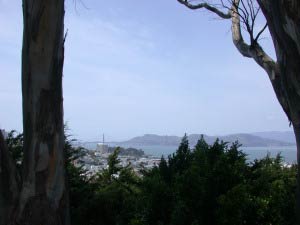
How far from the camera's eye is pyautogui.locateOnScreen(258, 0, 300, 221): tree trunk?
13.7 ft

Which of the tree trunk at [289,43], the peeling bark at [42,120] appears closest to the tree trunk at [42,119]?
the peeling bark at [42,120]

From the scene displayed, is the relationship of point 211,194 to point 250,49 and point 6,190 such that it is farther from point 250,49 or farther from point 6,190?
point 250,49

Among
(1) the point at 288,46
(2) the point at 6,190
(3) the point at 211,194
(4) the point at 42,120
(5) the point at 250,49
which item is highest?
(5) the point at 250,49

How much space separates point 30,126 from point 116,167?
227 inches

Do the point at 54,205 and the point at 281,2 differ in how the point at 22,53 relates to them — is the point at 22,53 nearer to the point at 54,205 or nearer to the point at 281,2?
the point at 54,205

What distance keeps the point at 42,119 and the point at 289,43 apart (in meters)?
2.69

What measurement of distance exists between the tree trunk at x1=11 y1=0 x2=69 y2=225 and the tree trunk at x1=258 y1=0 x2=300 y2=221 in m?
2.30

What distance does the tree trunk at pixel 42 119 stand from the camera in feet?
12.3

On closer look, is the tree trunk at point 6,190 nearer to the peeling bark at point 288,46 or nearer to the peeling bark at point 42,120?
the peeling bark at point 42,120

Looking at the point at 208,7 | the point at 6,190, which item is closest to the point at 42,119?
the point at 6,190

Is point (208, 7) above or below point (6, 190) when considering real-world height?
above

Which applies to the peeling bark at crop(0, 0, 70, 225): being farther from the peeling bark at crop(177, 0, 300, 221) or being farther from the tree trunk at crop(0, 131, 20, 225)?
the peeling bark at crop(177, 0, 300, 221)

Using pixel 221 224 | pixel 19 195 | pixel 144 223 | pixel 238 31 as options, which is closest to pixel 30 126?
pixel 19 195

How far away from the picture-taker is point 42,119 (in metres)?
3.81
